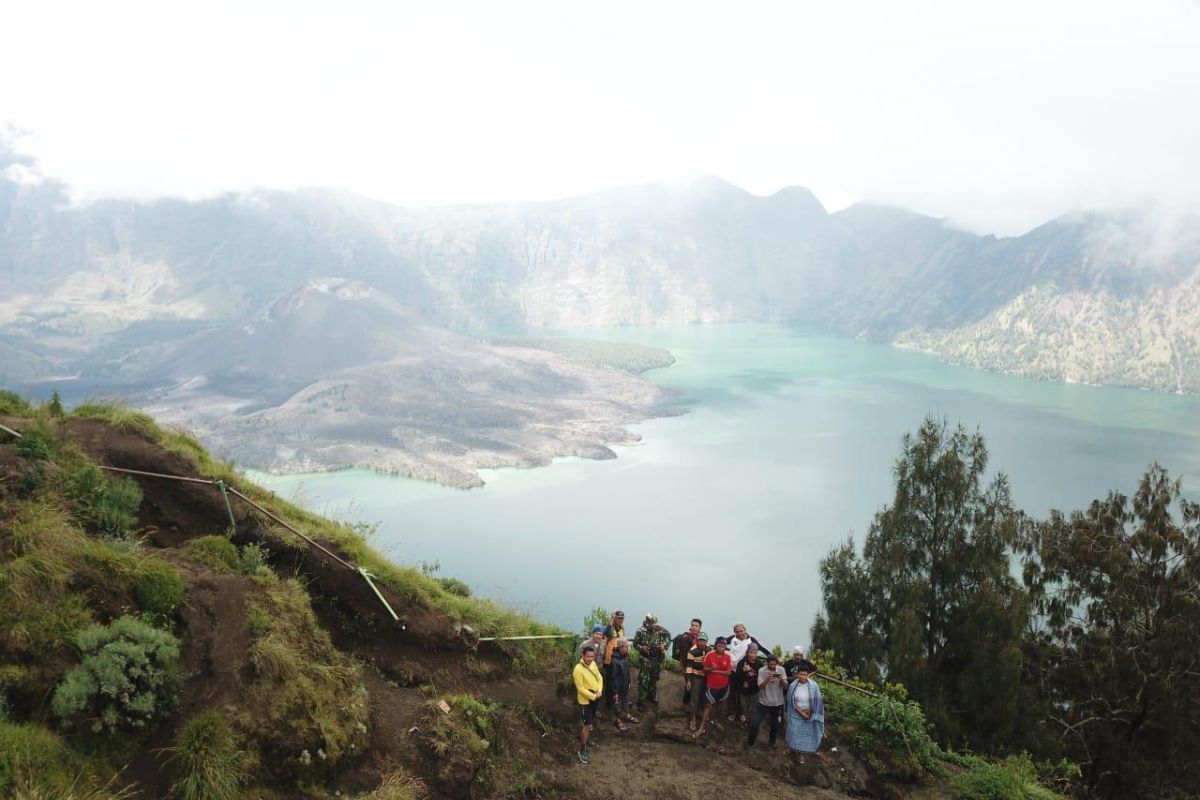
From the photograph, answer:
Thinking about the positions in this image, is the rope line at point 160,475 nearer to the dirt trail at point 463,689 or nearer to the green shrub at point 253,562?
the dirt trail at point 463,689

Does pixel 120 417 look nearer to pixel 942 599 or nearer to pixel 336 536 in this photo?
pixel 336 536

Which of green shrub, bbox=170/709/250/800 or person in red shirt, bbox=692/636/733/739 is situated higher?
green shrub, bbox=170/709/250/800

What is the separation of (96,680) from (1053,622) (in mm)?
18010

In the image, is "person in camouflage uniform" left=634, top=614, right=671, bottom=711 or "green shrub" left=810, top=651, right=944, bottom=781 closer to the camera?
"green shrub" left=810, top=651, right=944, bottom=781

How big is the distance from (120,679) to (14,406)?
4.47 meters

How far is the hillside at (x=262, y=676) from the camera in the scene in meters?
4.82

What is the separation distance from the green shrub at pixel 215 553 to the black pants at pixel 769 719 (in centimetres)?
553

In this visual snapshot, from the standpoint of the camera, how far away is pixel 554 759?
22.6 feet

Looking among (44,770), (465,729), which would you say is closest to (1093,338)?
(465,729)

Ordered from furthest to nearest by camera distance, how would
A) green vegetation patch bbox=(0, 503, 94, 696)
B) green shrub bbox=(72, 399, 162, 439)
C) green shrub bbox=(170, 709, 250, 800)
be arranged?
green shrub bbox=(72, 399, 162, 439), green vegetation patch bbox=(0, 503, 94, 696), green shrub bbox=(170, 709, 250, 800)

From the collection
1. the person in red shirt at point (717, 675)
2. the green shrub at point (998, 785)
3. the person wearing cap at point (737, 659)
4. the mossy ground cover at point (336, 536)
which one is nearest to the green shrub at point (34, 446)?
the mossy ground cover at point (336, 536)

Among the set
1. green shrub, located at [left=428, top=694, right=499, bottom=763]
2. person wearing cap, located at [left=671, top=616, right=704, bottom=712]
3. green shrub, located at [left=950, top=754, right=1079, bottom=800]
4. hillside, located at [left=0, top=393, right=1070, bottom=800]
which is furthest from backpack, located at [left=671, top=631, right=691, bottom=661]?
green shrub, located at [left=950, top=754, right=1079, bottom=800]

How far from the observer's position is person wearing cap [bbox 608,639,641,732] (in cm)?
777

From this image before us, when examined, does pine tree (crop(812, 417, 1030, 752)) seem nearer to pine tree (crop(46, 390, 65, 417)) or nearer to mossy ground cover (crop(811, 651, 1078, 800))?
mossy ground cover (crop(811, 651, 1078, 800))
